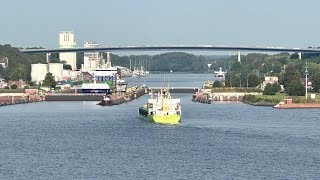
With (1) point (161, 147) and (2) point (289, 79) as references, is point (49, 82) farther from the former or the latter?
(1) point (161, 147)

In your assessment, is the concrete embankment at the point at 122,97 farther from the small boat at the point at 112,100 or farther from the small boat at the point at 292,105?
the small boat at the point at 292,105

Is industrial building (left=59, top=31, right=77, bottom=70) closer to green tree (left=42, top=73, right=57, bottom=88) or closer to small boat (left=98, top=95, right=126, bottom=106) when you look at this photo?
green tree (left=42, top=73, right=57, bottom=88)

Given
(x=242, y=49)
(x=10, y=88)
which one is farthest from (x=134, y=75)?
(x=10, y=88)

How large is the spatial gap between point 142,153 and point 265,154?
11.2 ft

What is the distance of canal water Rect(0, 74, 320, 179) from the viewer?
89.7ft

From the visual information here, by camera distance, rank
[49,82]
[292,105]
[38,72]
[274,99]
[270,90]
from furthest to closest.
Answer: [38,72], [49,82], [270,90], [274,99], [292,105]

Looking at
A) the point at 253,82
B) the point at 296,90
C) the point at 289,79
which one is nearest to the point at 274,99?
the point at 296,90

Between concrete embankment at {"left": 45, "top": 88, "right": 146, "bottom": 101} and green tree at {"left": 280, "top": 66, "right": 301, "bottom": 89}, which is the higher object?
green tree at {"left": 280, "top": 66, "right": 301, "bottom": 89}

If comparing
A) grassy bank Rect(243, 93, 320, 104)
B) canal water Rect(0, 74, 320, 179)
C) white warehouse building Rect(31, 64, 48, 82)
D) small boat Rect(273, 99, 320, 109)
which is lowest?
canal water Rect(0, 74, 320, 179)

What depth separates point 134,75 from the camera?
155 m

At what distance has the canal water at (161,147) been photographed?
27344 millimetres

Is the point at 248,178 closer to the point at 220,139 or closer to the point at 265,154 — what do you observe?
the point at 265,154

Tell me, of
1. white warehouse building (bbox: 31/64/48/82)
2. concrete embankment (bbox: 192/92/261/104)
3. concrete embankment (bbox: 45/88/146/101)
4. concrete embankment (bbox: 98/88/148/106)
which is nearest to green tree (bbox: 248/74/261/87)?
concrete embankment (bbox: 98/88/148/106)

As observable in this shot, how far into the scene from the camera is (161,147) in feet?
109
